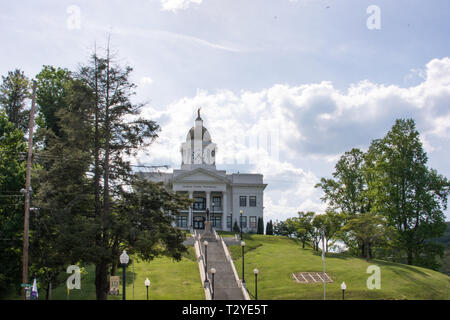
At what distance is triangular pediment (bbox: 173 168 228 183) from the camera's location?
74625mm

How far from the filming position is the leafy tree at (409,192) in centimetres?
4778

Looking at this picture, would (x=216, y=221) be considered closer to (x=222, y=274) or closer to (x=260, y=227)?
(x=260, y=227)

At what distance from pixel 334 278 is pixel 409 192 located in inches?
642

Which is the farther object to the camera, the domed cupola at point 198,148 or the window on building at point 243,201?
the domed cupola at point 198,148

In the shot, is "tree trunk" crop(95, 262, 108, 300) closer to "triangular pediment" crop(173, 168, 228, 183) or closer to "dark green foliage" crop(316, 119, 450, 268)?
"dark green foliage" crop(316, 119, 450, 268)

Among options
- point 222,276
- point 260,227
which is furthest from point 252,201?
point 222,276

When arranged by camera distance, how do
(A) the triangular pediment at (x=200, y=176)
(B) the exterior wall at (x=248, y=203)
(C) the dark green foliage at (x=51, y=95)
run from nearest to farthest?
(C) the dark green foliage at (x=51, y=95) < (A) the triangular pediment at (x=200, y=176) < (B) the exterior wall at (x=248, y=203)

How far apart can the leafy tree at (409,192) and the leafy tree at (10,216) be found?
36.0 metres

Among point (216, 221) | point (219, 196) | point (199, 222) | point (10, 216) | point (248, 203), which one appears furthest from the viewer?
point (248, 203)

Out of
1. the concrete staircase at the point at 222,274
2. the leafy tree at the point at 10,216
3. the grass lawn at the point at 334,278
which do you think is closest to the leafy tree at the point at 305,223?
the grass lawn at the point at 334,278

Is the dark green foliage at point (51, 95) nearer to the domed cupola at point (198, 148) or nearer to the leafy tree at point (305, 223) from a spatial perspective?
the leafy tree at point (305, 223)

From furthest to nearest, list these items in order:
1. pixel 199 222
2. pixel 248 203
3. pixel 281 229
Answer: pixel 281 229
pixel 248 203
pixel 199 222

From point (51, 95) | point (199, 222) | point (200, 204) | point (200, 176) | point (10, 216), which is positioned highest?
point (51, 95)

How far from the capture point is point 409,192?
161 feet
